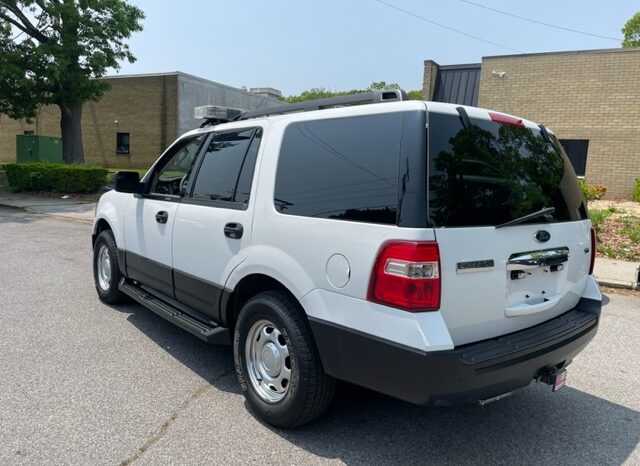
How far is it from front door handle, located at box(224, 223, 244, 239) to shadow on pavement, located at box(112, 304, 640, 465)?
3.77 feet

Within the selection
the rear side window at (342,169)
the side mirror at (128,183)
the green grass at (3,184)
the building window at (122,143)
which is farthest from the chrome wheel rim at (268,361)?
the building window at (122,143)

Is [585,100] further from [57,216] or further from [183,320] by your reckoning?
[183,320]

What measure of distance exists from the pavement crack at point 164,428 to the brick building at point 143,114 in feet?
88.2

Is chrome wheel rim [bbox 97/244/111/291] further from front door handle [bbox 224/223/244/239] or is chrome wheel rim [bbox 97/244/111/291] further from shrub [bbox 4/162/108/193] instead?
shrub [bbox 4/162/108/193]

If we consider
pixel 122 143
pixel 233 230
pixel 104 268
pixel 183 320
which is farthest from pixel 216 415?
pixel 122 143

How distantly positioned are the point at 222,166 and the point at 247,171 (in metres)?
0.42

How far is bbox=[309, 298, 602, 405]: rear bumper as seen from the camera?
2461 mm

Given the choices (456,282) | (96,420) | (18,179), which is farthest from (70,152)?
(456,282)

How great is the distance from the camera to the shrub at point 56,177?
691 inches

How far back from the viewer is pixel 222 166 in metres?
3.94

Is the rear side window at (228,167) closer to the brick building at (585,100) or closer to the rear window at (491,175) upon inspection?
the rear window at (491,175)

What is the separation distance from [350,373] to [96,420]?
1.70m

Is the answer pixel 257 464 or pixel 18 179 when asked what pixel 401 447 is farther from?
pixel 18 179

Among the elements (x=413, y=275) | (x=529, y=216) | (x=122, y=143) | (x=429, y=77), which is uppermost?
(x=429, y=77)
